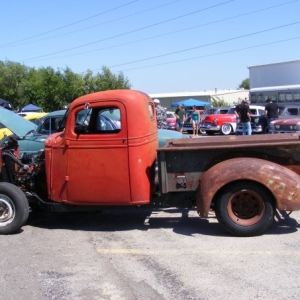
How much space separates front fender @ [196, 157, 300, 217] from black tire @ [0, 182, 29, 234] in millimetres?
2400

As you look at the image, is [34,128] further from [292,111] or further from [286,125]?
[292,111]

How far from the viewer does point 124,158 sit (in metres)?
6.01

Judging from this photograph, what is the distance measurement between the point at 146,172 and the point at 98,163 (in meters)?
0.64

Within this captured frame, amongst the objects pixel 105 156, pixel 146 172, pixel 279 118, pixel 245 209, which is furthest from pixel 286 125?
pixel 105 156

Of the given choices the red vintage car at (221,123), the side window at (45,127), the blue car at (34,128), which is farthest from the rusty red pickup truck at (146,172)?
the red vintage car at (221,123)

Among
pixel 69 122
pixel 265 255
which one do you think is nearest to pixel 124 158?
pixel 69 122

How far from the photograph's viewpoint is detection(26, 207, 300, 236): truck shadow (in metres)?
6.34

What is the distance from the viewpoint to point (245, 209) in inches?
235

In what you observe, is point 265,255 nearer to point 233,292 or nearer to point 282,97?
point 233,292

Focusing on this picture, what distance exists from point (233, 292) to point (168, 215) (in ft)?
9.83

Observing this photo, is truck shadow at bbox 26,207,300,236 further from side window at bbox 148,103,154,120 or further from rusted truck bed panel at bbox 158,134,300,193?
side window at bbox 148,103,154,120

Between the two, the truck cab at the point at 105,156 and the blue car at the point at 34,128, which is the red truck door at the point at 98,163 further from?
the blue car at the point at 34,128

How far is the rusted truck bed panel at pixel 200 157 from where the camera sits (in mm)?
5918

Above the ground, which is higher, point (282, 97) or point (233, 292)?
point (282, 97)
